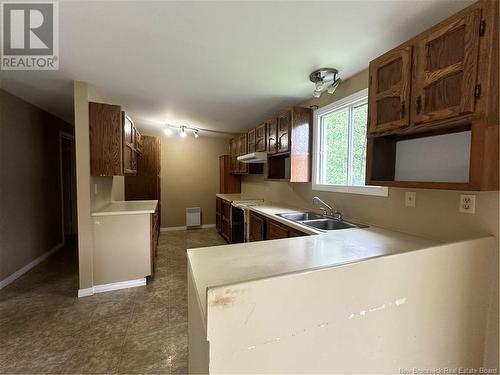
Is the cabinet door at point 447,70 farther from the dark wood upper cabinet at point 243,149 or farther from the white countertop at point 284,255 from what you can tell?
the dark wood upper cabinet at point 243,149

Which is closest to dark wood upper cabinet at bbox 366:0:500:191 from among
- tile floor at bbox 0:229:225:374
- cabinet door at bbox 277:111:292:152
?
cabinet door at bbox 277:111:292:152

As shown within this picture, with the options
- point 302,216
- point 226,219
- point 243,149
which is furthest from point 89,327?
point 243,149

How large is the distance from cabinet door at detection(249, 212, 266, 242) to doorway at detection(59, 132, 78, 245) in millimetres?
3642

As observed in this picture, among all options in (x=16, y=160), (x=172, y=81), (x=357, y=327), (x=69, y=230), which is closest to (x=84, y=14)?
(x=172, y=81)

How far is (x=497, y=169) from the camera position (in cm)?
112

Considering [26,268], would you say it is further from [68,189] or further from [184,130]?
[184,130]

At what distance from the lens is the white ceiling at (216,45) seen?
1.31m

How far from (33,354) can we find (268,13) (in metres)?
2.86

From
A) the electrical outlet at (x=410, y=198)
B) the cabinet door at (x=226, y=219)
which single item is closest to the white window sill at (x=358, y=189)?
the electrical outlet at (x=410, y=198)

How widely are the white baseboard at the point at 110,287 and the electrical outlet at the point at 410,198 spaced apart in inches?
115

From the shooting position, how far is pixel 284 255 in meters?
1.13

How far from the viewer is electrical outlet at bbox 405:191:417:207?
1.67 metres

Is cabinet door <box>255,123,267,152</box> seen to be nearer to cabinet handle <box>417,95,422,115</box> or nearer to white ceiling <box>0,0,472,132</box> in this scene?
white ceiling <box>0,0,472,132</box>

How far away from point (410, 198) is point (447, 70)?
885 mm
